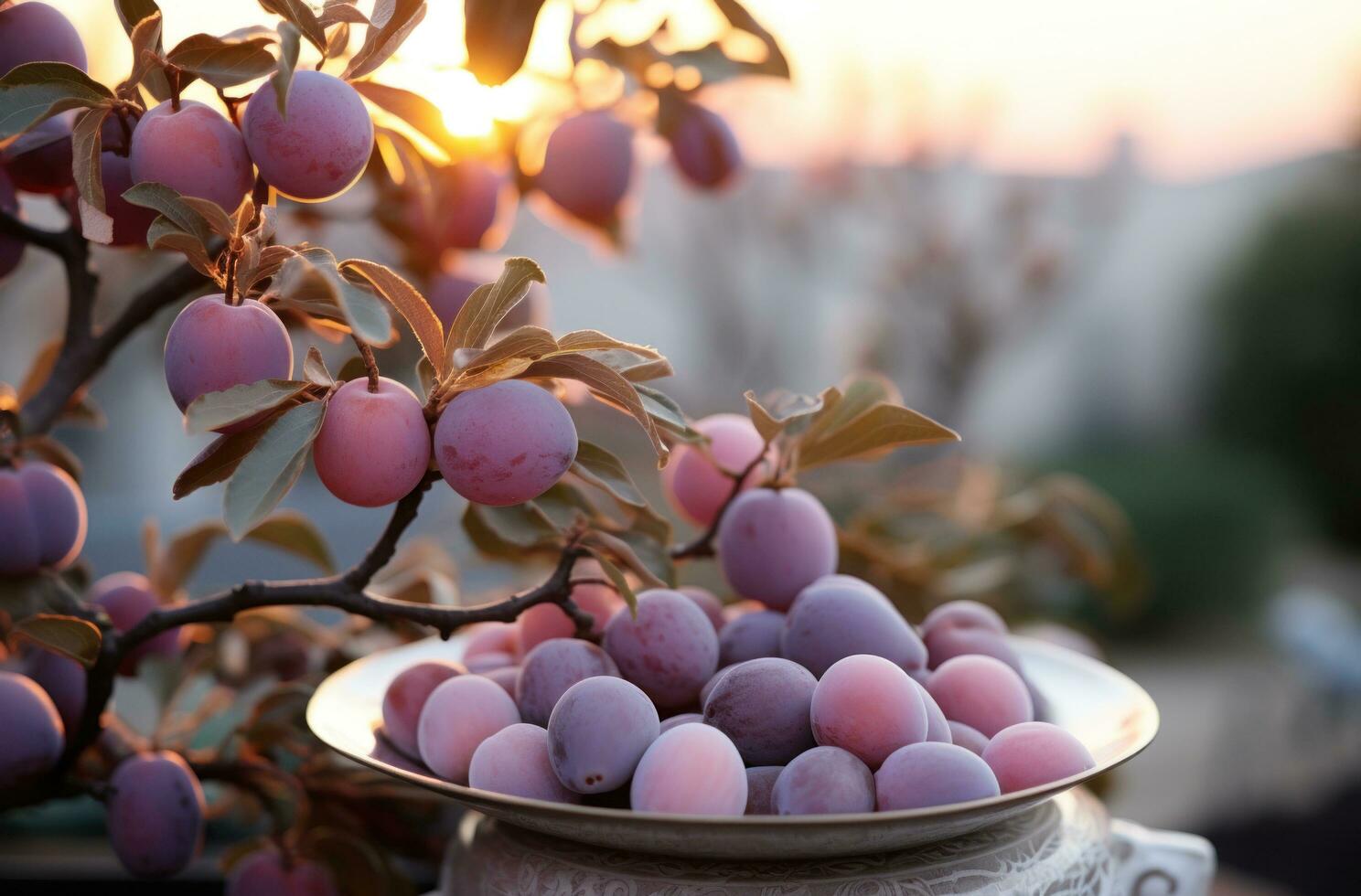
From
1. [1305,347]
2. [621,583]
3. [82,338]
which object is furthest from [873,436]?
[1305,347]

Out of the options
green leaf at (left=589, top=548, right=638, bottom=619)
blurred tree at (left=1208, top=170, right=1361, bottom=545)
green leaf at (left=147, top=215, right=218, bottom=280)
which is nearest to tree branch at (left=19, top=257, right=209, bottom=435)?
green leaf at (left=147, top=215, right=218, bottom=280)

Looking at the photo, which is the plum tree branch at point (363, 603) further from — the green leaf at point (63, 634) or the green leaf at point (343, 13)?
the green leaf at point (343, 13)

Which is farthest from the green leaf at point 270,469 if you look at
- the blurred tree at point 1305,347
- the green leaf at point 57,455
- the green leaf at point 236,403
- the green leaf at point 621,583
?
the blurred tree at point 1305,347

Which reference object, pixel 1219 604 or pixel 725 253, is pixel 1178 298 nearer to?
pixel 725 253

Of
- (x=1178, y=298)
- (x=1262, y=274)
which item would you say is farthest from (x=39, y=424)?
(x=1178, y=298)

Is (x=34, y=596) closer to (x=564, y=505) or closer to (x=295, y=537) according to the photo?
(x=295, y=537)
